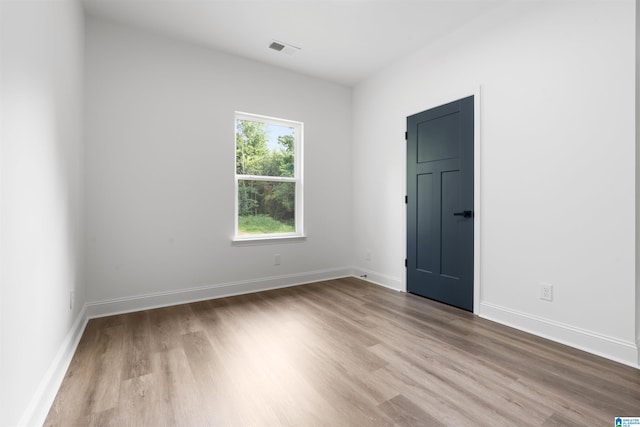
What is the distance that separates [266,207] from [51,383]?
8.38 ft

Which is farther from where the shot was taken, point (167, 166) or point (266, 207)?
point (266, 207)

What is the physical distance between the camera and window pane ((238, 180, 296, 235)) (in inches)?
145

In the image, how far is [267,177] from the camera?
384cm

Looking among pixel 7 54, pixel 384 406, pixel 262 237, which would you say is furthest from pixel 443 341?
pixel 7 54

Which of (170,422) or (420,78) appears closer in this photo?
(170,422)

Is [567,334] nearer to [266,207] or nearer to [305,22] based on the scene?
[266,207]

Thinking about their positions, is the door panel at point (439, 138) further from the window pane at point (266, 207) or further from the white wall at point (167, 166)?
the window pane at point (266, 207)

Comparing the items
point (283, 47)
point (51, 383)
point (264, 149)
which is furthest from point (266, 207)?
point (51, 383)

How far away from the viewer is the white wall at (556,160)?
204 cm

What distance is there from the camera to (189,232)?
10.8 feet

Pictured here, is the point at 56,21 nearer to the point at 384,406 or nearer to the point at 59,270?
the point at 59,270

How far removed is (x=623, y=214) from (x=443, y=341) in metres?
1.50

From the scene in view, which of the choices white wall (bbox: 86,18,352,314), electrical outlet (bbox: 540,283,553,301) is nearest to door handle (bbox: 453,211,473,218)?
electrical outlet (bbox: 540,283,553,301)

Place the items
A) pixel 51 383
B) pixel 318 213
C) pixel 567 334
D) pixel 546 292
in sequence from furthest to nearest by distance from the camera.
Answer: pixel 318 213 < pixel 546 292 < pixel 567 334 < pixel 51 383
